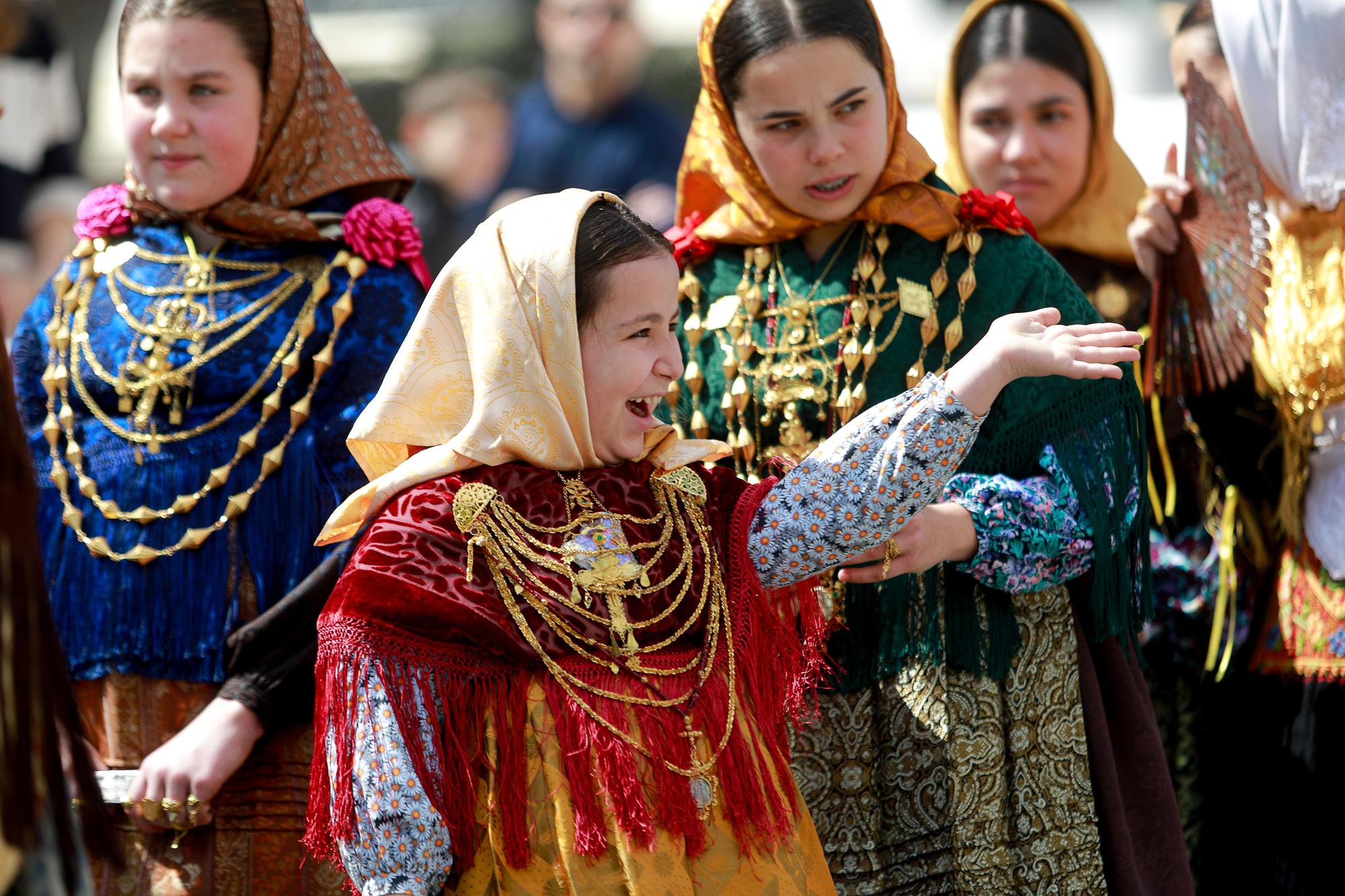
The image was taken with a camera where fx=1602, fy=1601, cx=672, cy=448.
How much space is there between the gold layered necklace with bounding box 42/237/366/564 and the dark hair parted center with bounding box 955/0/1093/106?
174 cm

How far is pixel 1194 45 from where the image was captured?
3812 millimetres

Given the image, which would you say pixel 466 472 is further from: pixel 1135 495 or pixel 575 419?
pixel 1135 495

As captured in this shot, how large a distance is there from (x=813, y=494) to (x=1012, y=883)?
33.3 inches

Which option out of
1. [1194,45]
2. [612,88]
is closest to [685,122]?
[612,88]

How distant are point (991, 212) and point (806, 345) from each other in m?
0.40

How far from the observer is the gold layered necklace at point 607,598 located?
2.11 meters

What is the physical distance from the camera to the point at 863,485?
2168 mm

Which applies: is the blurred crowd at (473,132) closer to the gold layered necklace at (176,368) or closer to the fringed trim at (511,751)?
the gold layered necklace at (176,368)

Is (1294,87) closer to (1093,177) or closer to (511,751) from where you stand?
(1093,177)

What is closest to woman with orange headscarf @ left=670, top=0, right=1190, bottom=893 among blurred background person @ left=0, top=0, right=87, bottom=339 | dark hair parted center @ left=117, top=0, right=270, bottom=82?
dark hair parted center @ left=117, top=0, right=270, bottom=82

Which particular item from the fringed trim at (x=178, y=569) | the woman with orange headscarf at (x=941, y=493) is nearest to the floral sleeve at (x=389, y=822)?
the fringed trim at (x=178, y=569)

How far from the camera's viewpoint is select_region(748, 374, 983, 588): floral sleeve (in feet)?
7.04

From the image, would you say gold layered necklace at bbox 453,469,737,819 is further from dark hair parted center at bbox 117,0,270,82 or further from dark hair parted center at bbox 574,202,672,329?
dark hair parted center at bbox 117,0,270,82

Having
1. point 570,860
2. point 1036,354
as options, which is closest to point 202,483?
point 570,860
